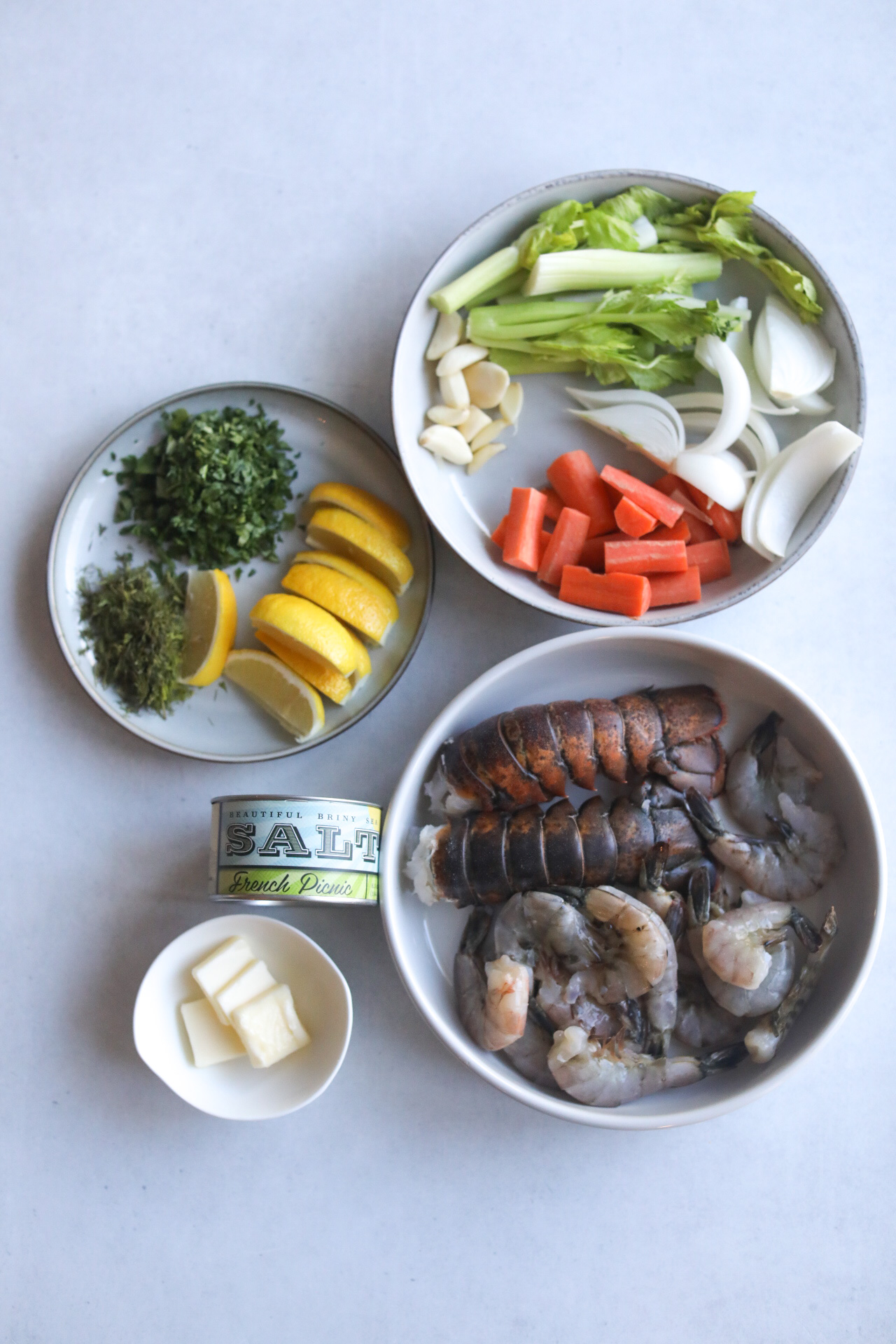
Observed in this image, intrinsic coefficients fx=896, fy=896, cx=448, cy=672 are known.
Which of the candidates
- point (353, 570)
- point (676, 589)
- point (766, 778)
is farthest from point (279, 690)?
point (766, 778)

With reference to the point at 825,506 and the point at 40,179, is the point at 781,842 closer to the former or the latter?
the point at 825,506

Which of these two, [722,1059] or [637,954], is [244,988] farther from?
[722,1059]

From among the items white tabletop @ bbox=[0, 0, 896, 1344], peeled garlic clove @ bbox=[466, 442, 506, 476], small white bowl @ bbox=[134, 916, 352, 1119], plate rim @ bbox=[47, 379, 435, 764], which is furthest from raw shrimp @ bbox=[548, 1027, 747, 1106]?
peeled garlic clove @ bbox=[466, 442, 506, 476]

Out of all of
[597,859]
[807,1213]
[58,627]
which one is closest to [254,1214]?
[597,859]

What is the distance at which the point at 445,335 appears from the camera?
2.33 m

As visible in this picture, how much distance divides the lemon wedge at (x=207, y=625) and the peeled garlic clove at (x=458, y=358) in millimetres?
782

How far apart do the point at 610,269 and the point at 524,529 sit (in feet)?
2.29

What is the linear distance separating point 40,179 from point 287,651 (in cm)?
155

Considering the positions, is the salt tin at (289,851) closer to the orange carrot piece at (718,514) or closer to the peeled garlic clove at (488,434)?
the peeled garlic clove at (488,434)

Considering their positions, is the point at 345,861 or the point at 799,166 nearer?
the point at 345,861

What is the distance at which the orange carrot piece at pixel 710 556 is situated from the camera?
2.27 metres

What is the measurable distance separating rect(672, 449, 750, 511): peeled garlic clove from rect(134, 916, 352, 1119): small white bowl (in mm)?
1473

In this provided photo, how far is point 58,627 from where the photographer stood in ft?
7.51

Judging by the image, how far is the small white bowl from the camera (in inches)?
84.2
